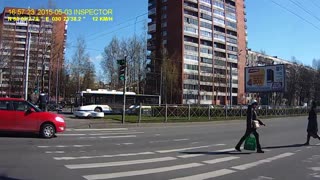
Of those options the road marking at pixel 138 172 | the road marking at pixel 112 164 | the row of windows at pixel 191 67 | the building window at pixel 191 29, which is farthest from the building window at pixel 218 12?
the road marking at pixel 138 172

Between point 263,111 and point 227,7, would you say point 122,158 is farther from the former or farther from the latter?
point 227,7

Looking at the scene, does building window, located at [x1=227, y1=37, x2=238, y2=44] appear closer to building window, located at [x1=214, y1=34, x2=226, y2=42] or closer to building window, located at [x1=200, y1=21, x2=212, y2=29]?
building window, located at [x1=214, y1=34, x2=226, y2=42]

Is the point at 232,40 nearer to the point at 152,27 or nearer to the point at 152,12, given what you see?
the point at 152,27

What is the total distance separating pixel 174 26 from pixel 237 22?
89.1 feet

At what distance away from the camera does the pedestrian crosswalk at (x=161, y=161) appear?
30.1 feet

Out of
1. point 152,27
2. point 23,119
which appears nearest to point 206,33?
point 152,27

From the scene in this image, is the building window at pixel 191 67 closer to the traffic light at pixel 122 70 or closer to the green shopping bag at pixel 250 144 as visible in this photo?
the traffic light at pixel 122 70

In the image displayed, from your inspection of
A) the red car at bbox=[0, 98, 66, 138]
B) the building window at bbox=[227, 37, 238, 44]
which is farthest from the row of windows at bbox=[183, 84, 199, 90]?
the red car at bbox=[0, 98, 66, 138]

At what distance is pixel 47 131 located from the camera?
1658 centimetres

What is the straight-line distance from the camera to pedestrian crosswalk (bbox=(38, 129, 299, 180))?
919 cm

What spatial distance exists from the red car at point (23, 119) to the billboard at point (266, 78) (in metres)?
42.8

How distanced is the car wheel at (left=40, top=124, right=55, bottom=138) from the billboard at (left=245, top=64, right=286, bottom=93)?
42610mm

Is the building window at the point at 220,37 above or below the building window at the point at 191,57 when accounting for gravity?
above

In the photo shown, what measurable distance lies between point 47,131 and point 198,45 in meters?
95.7
